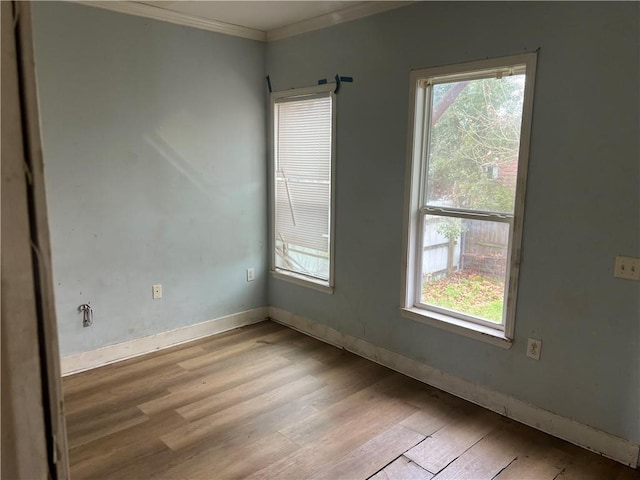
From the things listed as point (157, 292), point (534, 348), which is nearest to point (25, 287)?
point (534, 348)

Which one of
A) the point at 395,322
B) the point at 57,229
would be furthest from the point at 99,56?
the point at 395,322

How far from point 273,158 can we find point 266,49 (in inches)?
36.4

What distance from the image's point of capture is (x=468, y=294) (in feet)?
9.58

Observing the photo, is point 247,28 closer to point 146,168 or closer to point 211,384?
point 146,168

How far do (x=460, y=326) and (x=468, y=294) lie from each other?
0.69 feet

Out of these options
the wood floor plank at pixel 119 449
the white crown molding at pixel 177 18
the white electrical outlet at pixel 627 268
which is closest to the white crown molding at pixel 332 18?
the white crown molding at pixel 177 18

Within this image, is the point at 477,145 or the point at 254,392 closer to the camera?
the point at 477,145

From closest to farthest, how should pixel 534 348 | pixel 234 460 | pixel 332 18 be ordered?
pixel 234 460
pixel 534 348
pixel 332 18

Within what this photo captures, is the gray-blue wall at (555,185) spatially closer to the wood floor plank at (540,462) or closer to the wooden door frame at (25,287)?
the wood floor plank at (540,462)

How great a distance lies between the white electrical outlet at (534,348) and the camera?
2547 mm

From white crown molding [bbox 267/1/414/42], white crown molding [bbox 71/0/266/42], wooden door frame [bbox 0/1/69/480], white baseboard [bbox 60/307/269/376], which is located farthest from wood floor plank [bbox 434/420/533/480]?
white crown molding [bbox 71/0/266/42]

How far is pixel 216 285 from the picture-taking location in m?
3.94

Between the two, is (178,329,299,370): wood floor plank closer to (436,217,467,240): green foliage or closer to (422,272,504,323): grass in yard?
(422,272,504,323): grass in yard

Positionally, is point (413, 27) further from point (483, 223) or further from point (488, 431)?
point (488, 431)
